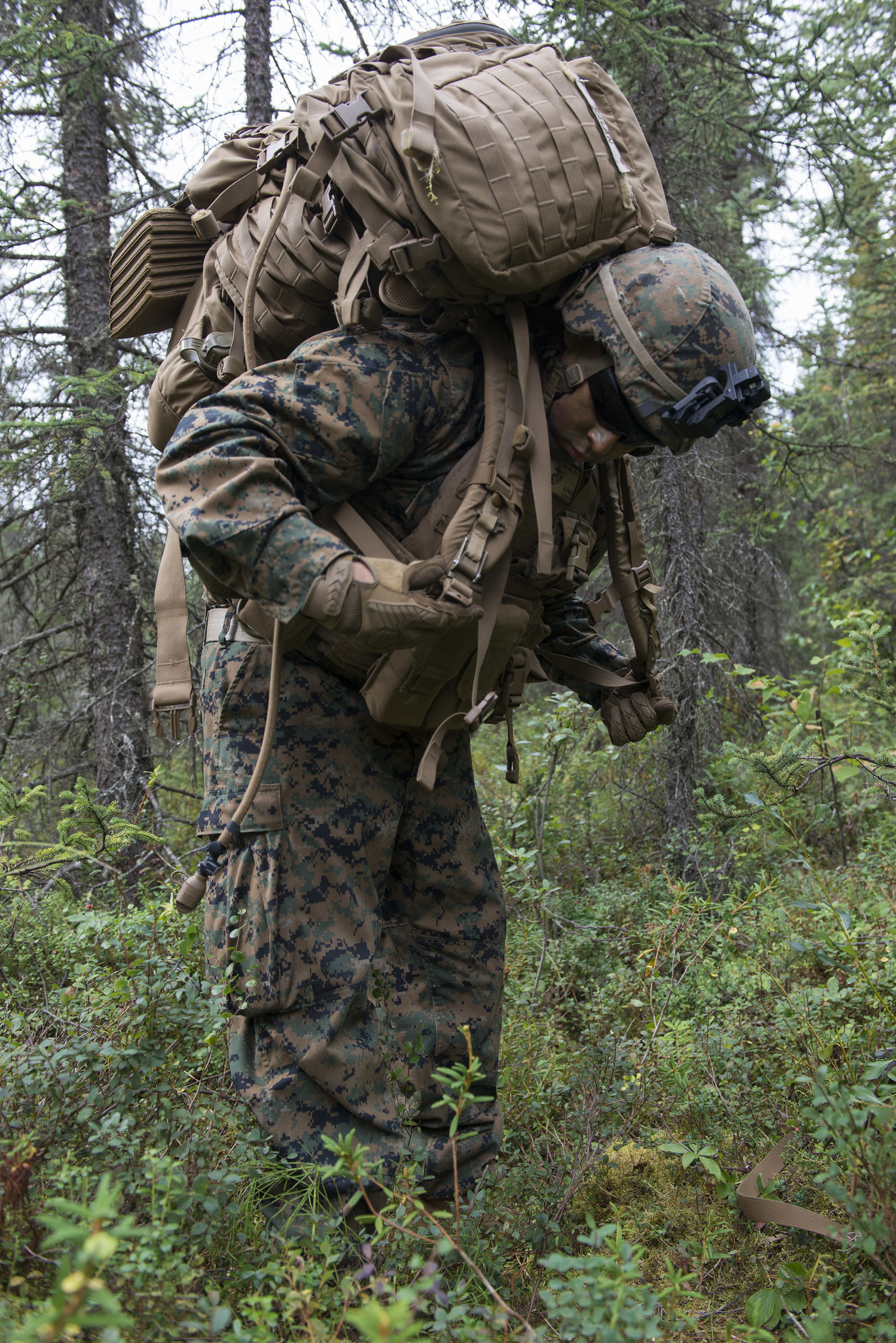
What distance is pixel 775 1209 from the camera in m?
2.50

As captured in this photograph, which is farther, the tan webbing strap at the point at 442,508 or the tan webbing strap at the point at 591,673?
the tan webbing strap at the point at 591,673

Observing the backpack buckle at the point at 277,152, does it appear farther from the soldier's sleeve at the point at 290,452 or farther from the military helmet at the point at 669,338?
the military helmet at the point at 669,338

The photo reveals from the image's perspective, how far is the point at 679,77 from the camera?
21.0ft

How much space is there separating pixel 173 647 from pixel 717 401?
5.81ft

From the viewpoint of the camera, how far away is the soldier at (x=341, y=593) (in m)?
2.37

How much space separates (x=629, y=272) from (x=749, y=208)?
841 cm

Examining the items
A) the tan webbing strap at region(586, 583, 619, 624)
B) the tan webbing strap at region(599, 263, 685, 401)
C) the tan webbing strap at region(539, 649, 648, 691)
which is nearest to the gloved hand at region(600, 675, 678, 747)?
the tan webbing strap at region(539, 649, 648, 691)

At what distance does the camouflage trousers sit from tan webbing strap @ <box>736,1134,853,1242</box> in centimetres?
88

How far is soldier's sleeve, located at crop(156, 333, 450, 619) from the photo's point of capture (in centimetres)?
233

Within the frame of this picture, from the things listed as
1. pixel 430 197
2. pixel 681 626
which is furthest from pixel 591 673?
pixel 681 626

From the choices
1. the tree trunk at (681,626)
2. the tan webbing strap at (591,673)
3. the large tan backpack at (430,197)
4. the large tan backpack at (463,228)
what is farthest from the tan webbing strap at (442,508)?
the tree trunk at (681,626)

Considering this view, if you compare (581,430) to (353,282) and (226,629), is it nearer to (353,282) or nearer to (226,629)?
(353,282)

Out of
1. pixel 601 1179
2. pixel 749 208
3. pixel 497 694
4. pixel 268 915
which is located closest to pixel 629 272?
pixel 497 694

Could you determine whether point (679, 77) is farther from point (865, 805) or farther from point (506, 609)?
point (506, 609)
